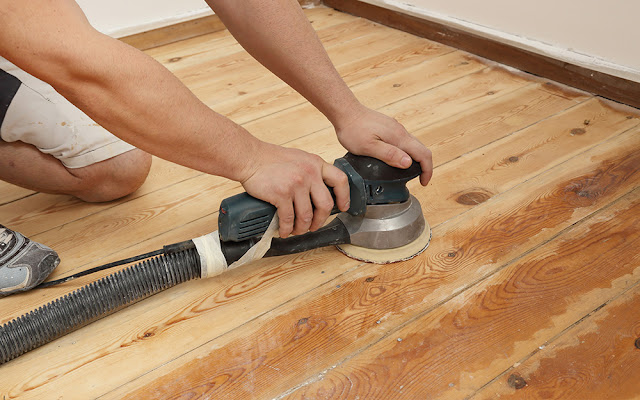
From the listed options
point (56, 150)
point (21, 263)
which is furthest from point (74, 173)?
point (21, 263)

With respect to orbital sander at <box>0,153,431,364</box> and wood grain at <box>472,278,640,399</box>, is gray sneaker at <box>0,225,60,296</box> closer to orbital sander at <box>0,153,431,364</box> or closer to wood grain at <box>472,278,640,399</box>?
orbital sander at <box>0,153,431,364</box>

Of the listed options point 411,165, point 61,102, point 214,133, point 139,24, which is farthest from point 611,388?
point 139,24

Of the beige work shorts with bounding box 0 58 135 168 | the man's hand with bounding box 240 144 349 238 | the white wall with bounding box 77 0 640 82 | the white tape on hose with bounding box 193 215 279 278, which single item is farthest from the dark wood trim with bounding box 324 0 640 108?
the beige work shorts with bounding box 0 58 135 168

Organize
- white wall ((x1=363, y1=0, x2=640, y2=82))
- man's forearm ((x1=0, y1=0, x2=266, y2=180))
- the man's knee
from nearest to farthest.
A: man's forearm ((x1=0, y1=0, x2=266, y2=180)) < the man's knee < white wall ((x1=363, y1=0, x2=640, y2=82))

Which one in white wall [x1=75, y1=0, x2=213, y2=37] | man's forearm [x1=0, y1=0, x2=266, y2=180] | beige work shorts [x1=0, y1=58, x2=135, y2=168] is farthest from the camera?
white wall [x1=75, y1=0, x2=213, y2=37]

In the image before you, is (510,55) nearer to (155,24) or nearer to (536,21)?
(536,21)

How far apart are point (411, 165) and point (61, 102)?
34.9 inches

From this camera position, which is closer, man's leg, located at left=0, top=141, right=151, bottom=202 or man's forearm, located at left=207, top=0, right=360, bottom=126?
man's forearm, located at left=207, top=0, right=360, bottom=126

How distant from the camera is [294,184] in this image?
1.06 meters

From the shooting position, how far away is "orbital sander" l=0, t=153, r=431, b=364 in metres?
1.08

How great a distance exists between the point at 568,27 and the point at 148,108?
151 centimetres

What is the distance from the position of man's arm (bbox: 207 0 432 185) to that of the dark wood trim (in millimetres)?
966

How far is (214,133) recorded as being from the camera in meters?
1.01

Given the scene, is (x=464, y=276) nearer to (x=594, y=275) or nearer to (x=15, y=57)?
(x=594, y=275)
